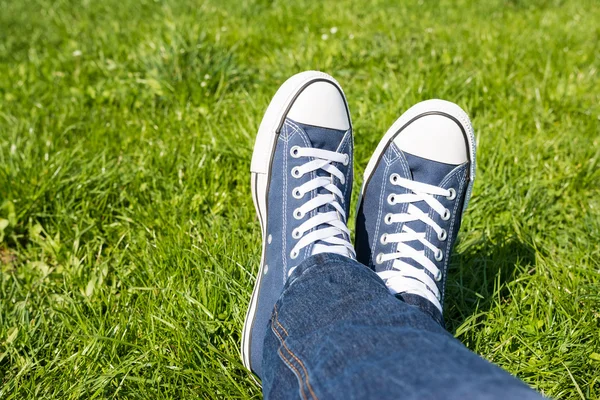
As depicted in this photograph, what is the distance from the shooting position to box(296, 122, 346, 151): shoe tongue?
1.88 meters

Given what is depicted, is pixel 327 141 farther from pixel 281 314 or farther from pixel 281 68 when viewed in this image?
pixel 281 68

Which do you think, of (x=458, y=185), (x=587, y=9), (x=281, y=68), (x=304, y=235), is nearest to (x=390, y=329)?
(x=304, y=235)

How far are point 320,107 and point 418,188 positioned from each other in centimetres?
47

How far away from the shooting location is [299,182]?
1.78m

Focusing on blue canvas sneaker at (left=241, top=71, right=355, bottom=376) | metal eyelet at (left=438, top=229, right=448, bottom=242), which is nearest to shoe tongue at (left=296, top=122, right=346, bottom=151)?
blue canvas sneaker at (left=241, top=71, right=355, bottom=376)

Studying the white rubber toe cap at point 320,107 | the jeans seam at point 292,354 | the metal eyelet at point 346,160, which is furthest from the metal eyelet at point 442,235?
the jeans seam at point 292,354

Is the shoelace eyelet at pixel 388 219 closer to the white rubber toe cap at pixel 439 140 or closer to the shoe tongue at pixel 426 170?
the shoe tongue at pixel 426 170

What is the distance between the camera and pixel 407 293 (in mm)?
1521

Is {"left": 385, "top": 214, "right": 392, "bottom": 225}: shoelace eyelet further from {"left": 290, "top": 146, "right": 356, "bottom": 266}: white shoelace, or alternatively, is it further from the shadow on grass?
the shadow on grass

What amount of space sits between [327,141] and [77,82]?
170 centimetres

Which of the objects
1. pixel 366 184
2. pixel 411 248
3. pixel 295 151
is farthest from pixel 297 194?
Answer: pixel 411 248

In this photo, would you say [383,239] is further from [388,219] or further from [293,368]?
[293,368]

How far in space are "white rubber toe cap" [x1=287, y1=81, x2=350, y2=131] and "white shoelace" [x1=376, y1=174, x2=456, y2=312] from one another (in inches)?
12.1

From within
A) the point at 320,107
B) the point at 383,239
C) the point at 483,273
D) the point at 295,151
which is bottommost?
the point at 483,273
